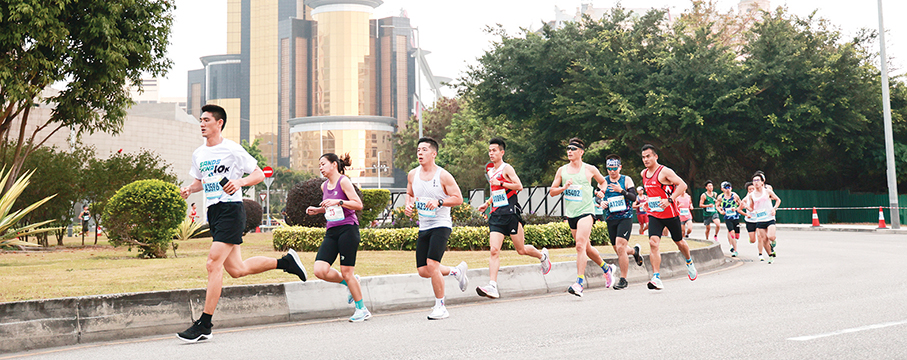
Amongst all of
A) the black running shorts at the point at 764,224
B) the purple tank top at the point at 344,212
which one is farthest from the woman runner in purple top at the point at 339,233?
the black running shorts at the point at 764,224

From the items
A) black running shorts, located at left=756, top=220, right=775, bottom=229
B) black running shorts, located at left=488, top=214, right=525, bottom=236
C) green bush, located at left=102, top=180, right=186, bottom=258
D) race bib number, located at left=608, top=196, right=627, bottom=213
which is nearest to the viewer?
black running shorts, located at left=488, top=214, right=525, bottom=236

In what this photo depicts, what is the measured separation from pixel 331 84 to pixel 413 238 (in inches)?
4483

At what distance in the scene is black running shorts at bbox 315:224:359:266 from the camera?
812 centimetres

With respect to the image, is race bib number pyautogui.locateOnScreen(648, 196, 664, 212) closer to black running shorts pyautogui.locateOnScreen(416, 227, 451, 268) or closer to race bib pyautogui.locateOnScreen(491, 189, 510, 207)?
race bib pyautogui.locateOnScreen(491, 189, 510, 207)

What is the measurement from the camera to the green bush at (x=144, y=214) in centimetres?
1477

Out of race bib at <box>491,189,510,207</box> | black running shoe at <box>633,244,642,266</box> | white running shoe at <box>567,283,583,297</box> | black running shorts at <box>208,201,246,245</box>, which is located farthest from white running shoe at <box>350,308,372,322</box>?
black running shoe at <box>633,244,642,266</box>

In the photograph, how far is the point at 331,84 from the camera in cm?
12888

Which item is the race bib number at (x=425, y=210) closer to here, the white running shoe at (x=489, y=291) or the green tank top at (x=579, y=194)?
the white running shoe at (x=489, y=291)

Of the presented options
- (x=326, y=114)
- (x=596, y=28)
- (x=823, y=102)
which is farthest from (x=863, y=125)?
(x=326, y=114)

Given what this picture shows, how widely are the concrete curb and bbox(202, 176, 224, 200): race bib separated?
1.29 meters

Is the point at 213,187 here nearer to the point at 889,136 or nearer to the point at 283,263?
the point at 283,263

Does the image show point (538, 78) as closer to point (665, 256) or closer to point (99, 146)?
point (665, 256)

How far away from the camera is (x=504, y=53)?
37812mm

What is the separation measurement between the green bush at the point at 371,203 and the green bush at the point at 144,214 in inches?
273
